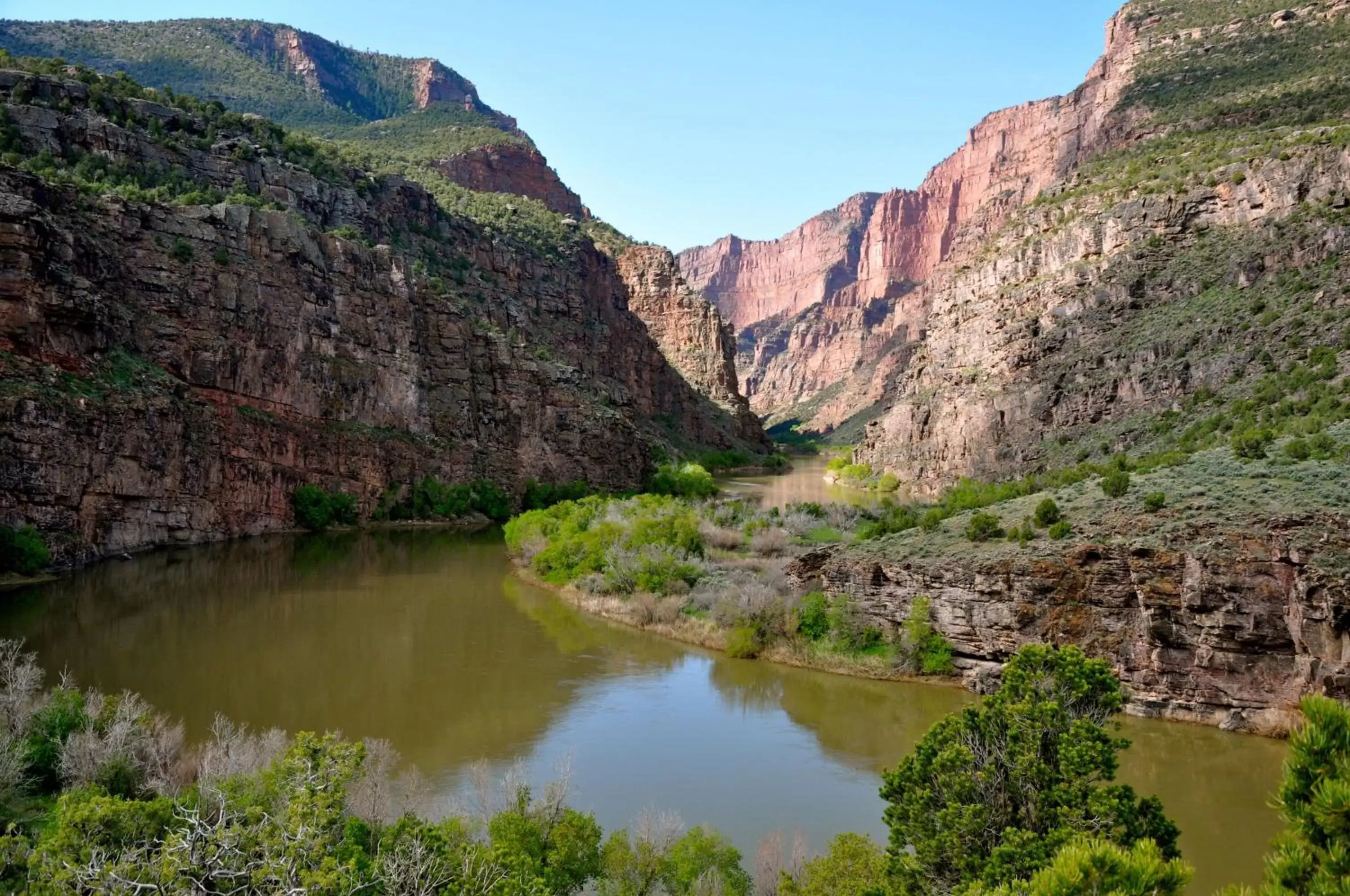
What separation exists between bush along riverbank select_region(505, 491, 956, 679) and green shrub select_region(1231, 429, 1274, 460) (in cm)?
1125

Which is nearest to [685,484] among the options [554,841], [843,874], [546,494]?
[546,494]

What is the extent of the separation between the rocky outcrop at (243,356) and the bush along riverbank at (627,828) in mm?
32846

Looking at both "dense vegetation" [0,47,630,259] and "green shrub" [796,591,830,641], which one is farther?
"dense vegetation" [0,47,630,259]

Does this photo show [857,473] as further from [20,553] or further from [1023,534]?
[20,553]

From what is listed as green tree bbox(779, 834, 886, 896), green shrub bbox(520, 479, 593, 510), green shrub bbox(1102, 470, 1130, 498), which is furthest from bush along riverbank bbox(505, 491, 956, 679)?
green shrub bbox(520, 479, 593, 510)

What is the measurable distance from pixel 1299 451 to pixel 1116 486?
16.5ft

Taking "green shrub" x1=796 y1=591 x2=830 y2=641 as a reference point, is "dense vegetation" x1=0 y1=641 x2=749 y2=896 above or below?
below

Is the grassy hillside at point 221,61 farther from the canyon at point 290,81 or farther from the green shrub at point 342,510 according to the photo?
the green shrub at point 342,510

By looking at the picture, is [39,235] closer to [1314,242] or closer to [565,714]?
[565,714]

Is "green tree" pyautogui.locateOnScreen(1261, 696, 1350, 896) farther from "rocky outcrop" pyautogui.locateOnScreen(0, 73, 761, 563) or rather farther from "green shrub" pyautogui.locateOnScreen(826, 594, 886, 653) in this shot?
"rocky outcrop" pyautogui.locateOnScreen(0, 73, 761, 563)

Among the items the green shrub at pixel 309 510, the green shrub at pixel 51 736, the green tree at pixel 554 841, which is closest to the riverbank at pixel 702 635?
the green tree at pixel 554 841

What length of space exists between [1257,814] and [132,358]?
5585cm

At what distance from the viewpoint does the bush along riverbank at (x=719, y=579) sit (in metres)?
29.9

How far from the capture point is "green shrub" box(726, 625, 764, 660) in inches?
1240
